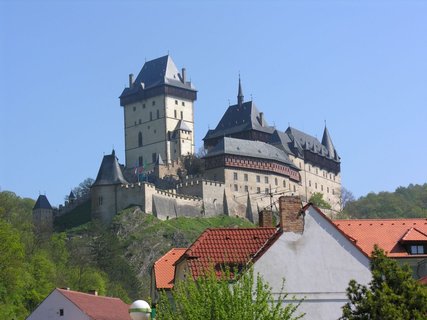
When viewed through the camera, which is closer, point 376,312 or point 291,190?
point 376,312

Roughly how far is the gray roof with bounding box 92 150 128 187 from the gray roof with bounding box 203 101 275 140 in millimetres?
25563

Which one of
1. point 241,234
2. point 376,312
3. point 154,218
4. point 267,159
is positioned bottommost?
point 376,312

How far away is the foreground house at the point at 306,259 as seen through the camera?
27531 mm

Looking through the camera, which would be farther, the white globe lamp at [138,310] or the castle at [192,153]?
the castle at [192,153]

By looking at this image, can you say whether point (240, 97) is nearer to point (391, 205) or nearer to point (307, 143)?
point (307, 143)

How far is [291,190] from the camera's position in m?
142

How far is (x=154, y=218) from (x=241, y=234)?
90521 mm

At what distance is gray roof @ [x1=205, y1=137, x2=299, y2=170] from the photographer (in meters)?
135

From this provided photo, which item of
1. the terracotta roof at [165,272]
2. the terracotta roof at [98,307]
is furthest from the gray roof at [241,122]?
the terracotta roof at [165,272]

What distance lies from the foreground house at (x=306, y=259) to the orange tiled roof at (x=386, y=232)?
301 inches

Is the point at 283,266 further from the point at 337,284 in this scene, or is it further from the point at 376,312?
the point at 376,312

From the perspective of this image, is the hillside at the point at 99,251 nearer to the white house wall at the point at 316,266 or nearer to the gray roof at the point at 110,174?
the gray roof at the point at 110,174

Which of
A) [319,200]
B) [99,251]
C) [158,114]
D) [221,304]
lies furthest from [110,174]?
[221,304]

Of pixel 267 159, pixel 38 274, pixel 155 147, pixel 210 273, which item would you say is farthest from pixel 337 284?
pixel 155 147
